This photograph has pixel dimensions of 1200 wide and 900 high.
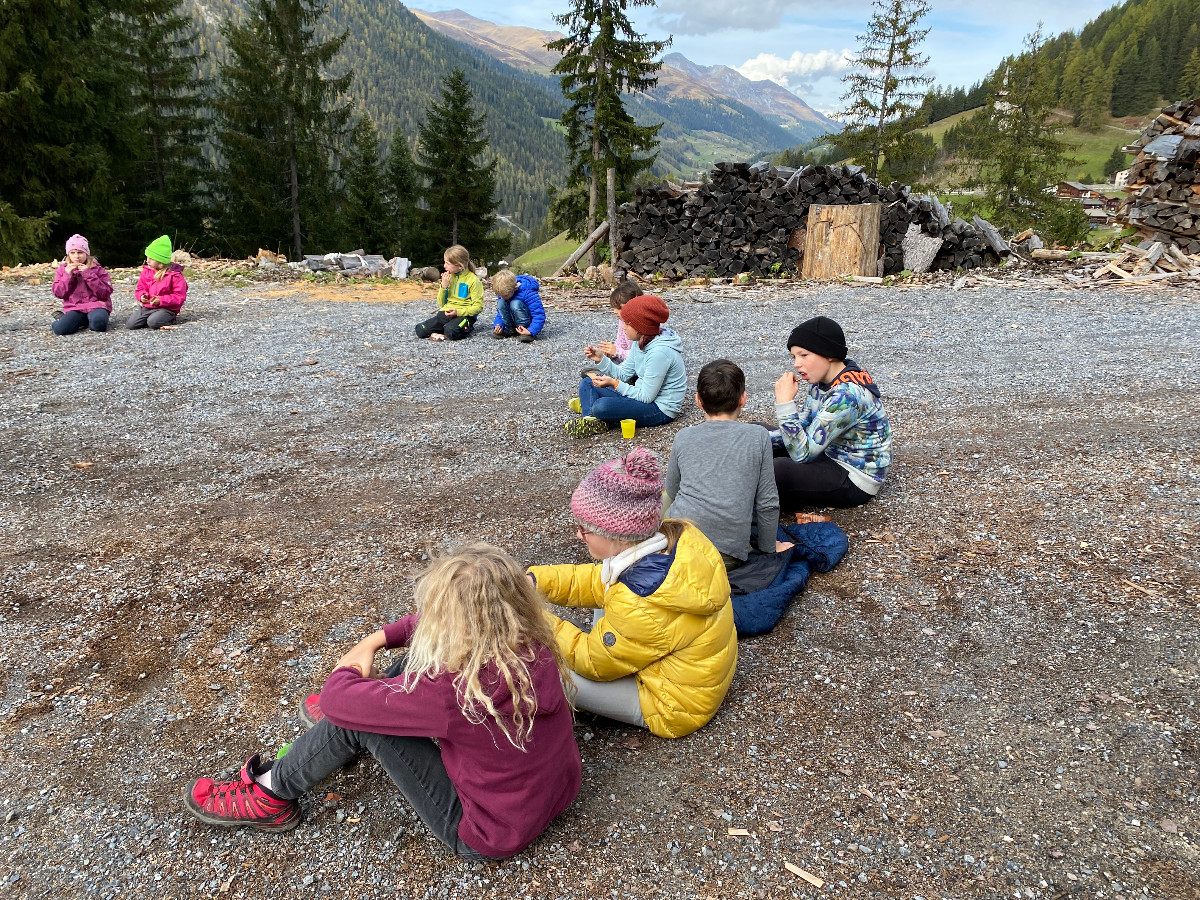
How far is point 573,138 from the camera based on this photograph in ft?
77.0

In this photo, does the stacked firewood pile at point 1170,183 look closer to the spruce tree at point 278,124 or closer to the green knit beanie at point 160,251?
the green knit beanie at point 160,251

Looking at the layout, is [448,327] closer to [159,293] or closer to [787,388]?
[159,293]

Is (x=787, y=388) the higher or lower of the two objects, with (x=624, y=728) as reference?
higher

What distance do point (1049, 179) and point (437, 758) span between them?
40.4 metres

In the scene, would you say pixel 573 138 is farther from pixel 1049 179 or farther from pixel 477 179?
pixel 1049 179

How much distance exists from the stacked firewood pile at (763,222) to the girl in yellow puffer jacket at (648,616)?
14.0m

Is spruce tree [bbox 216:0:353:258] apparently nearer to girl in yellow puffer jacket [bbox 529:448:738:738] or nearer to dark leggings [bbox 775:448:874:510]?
dark leggings [bbox 775:448:874:510]

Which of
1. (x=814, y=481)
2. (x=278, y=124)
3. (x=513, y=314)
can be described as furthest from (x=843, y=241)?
(x=278, y=124)

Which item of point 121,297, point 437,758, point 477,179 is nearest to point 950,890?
point 437,758

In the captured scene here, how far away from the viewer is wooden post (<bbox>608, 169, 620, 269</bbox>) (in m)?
17.4

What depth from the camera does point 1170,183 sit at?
15.3 metres

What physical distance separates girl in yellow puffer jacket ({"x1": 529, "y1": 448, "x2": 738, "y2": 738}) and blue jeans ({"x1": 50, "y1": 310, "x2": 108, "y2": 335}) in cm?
1074

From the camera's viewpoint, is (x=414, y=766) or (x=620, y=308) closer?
(x=414, y=766)

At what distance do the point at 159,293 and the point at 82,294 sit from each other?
102 cm
